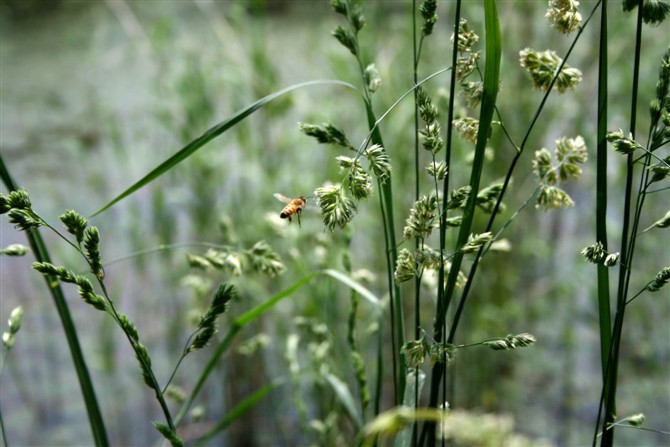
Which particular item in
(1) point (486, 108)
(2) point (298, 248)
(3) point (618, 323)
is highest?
(2) point (298, 248)

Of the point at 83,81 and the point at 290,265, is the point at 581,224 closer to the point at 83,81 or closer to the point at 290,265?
the point at 290,265

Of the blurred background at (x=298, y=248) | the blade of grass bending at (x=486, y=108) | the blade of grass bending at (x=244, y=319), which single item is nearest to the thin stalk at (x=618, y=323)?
the blade of grass bending at (x=486, y=108)

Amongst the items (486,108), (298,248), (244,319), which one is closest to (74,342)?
(244,319)

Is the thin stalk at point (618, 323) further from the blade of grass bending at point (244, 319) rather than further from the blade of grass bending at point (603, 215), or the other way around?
Result: the blade of grass bending at point (244, 319)

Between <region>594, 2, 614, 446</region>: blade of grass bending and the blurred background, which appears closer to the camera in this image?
<region>594, 2, 614, 446</region>: blade of grass bending

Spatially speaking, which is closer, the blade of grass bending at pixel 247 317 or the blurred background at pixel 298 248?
the blade of grass bending at pixel 247 317

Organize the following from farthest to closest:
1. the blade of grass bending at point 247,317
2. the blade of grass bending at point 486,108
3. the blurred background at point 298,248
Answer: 1. the blurred background at point 298,248
2. the blade of grass bending at point 247,317
3. the blade of grass bending at point 486,108

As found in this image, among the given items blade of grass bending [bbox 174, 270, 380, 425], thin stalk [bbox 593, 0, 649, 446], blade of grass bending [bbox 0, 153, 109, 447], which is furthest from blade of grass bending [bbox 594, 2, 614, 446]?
blade of grass bending [bbox 0, 153, 109, 447]

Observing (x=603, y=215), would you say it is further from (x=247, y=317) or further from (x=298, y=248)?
(x=298, y=248)

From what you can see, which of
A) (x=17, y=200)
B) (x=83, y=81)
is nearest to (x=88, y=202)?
(x=83, y=81)

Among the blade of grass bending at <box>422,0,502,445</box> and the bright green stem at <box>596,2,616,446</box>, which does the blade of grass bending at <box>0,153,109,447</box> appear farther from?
the bright green stem at <box>596,2,616,446</box>
